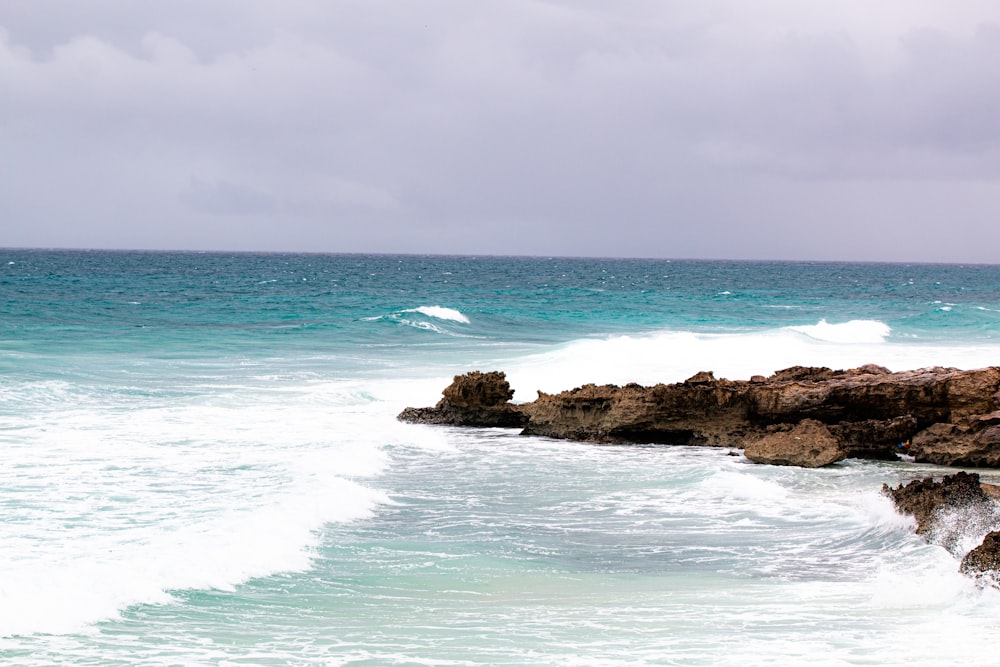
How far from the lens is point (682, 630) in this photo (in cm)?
720

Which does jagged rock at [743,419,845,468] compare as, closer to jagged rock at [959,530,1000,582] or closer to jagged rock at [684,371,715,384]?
jagged rock at [684,371,715,384]

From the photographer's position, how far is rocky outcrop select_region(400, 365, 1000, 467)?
13.5m

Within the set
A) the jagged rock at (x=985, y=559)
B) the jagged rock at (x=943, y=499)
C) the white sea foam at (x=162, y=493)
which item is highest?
the jagged rock at (x=943, y=499)

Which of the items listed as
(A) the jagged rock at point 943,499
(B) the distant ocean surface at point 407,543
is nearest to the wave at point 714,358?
(B) the distant ocean surface at point 407,543

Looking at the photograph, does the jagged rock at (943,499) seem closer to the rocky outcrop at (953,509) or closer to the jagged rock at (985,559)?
the rocky outcrop at (953,509)

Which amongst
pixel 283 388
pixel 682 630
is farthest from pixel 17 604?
pixel 283 388

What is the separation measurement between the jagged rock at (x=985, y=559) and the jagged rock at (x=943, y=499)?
1.27 metres

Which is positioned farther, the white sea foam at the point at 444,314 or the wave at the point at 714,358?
the white sea foam at the point at 444,314

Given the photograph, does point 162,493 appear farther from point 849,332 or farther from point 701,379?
point 849,332

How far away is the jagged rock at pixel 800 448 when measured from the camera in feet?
43.5

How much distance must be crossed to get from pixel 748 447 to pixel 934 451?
2.27 metres

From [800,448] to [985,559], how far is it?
5414mm

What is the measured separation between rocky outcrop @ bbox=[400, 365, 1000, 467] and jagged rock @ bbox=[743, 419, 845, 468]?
0.06 feet

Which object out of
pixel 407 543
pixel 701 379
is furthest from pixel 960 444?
pixel 407 543
